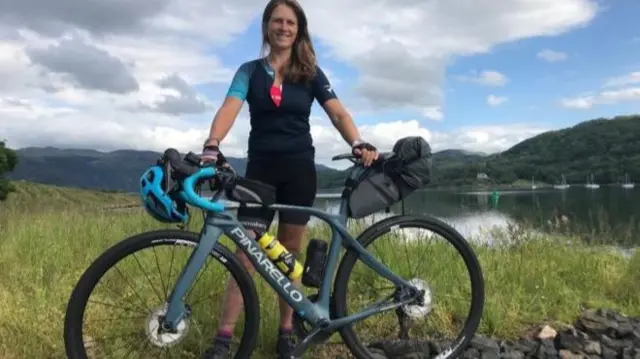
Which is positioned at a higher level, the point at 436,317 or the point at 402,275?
the point at 402,275

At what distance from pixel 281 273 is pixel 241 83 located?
44.3 inches

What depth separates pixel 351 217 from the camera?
10.8 feet

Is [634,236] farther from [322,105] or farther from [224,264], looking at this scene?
[224,264]

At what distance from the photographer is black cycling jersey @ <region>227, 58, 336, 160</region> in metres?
3.25

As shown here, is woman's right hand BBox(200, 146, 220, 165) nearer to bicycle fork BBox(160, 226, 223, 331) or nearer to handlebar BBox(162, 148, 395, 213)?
handlebar BBox(162, 148, 395, 213)

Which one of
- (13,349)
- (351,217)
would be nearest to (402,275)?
(351,217)

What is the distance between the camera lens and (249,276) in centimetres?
294

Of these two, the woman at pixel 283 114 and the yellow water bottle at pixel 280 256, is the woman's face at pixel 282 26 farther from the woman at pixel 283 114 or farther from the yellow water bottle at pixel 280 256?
the yellow water bottle at pixel 280 256

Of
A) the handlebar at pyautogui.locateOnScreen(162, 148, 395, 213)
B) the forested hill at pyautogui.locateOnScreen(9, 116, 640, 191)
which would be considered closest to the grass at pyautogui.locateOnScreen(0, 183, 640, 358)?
the handlebar at pyautogui.locateOnScreen(162, 148, 395, 213)

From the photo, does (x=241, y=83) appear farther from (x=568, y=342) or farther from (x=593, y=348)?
(x=593, y=348)

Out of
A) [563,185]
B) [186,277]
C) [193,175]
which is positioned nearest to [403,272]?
[186,277]

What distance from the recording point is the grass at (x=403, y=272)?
3.53 meters

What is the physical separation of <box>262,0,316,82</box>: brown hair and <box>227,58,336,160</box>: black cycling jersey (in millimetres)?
64

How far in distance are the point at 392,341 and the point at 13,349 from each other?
237cm
